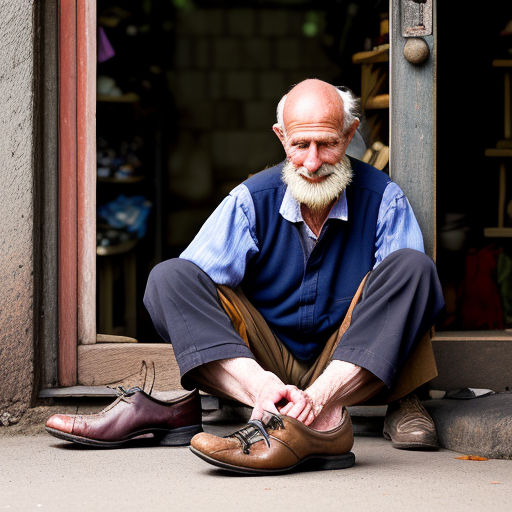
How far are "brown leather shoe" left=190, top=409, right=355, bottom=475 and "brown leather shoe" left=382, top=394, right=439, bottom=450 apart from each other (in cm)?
53

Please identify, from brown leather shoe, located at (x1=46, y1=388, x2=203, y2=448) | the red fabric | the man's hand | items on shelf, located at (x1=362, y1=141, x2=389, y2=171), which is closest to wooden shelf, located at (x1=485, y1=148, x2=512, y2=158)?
the red fabric

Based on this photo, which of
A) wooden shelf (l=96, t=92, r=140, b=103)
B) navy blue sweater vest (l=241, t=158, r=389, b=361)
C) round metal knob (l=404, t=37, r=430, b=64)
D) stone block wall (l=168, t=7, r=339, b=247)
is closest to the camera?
navy blue sweater vest (l=241, t=158, r=389, b=361)

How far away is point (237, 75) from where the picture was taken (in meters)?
6.64

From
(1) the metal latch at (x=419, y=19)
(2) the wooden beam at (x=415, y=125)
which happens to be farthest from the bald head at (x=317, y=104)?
(1) the metal latch at (x=419, y=19)

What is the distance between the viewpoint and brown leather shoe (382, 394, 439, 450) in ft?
9.54

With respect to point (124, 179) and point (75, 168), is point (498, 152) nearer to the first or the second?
point (124, 179)

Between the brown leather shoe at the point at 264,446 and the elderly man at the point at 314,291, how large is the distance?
0.18ft

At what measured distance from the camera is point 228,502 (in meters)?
2.14

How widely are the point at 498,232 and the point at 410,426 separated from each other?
2232 millimetres

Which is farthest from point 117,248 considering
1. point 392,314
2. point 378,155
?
point 392,314

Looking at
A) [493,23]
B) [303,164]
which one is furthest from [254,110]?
[303,164]

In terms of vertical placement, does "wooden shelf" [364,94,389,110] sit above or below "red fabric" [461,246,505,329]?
above

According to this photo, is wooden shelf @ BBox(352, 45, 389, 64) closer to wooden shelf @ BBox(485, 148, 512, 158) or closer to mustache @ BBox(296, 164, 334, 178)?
wooden shelf @ BBox(485, 148, 512, 158)

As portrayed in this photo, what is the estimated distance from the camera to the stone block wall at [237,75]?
21.3 feet
